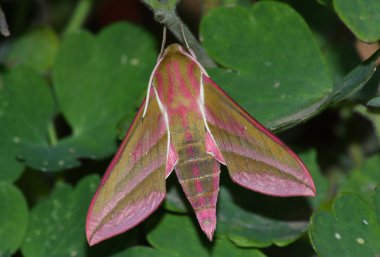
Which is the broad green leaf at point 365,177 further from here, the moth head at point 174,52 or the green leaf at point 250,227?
the moth head at point 174,52

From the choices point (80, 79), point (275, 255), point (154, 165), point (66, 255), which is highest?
point (154, 165)

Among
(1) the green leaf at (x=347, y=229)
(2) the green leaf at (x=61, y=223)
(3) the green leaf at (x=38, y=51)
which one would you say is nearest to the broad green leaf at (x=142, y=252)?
(2) the green leaf at (x=61, y=223)

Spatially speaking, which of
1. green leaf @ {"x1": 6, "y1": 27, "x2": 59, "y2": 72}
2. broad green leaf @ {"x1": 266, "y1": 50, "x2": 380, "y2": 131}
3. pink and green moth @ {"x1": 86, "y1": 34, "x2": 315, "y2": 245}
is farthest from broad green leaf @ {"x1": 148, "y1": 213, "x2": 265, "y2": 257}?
green leaf @ {"x1": 6, "y1": 27, "x2": 59, "y2": 72}

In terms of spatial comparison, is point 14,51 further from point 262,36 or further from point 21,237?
point 262,36

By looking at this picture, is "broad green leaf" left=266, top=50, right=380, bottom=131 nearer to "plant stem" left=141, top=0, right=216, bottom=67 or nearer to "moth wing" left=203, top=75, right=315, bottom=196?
"moth wing" left=203, top=75, right=315, bottom=196

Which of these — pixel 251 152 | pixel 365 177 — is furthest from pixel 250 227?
pixel 365 177

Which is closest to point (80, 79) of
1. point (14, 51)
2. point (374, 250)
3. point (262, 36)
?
point (14, 51)

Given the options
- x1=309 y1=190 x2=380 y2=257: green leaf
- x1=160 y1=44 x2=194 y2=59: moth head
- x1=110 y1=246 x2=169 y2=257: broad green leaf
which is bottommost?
x1=110 y1=246 x2=169 y2=257: broad green leaf
